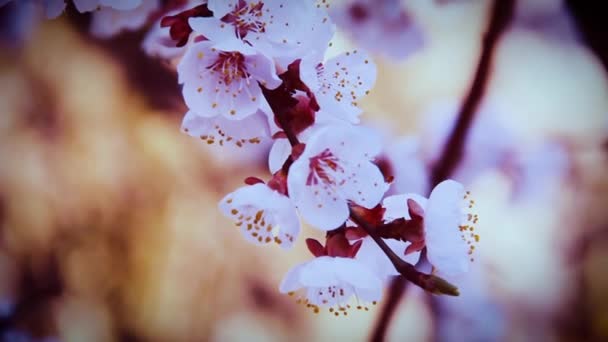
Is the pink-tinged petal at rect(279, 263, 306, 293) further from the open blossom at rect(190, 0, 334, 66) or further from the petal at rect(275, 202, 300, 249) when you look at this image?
the open blossom at rect(190, 0, 334, 66)

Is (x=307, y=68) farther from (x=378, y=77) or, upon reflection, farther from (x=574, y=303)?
(x=574, y=303)

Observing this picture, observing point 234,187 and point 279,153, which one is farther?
point 234,187

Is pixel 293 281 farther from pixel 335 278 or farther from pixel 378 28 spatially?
pixel 378 28

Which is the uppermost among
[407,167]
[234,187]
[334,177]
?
[334,177]

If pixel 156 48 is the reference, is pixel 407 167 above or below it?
below

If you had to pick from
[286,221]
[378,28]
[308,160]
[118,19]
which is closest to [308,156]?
[308,160]

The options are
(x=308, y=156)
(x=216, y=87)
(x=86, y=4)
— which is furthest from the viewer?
(x=86, y=4)

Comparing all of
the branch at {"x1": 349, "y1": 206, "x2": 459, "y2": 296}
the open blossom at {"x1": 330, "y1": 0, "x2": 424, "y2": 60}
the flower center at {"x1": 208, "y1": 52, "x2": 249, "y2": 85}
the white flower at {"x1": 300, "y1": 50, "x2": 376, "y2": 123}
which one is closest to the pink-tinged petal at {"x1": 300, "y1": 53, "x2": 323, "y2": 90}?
the white flower at {"x1": 300, "y1": 50, "x2": 376, "y2": 123}

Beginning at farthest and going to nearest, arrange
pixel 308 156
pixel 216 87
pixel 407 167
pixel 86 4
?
1. pixel 407 167
2. pixel 86 4
3. pixel 216 87
4. pixel 308 156
